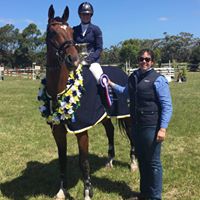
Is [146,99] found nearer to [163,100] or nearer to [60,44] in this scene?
[163,100]

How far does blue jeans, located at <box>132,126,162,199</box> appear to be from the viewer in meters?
4.91

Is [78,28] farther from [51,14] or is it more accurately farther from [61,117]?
[61,117]

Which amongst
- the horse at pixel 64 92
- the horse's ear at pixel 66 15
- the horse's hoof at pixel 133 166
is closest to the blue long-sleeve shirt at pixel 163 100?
the horse at pixel 64 92

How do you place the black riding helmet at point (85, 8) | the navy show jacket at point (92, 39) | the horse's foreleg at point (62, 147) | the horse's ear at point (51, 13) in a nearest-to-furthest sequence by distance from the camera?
the horse's ear at point (51, 13), the horse's foreleg at point (62, 147), the black riding helmet at point (85, 8), the navy show jacket at point (92, 39)

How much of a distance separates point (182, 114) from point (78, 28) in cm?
770

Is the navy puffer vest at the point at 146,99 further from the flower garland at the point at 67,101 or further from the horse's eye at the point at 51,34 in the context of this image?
the horse's eye at the point at 51,34

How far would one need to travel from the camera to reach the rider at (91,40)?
18.6ft

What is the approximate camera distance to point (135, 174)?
6.59m

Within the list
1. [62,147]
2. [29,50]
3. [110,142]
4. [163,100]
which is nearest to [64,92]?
[62,147]

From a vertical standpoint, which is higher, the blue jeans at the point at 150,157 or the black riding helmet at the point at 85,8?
the black riding helmet at the point at 85,8

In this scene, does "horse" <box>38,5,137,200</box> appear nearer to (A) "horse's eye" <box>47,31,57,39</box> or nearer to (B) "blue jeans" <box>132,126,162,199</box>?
(A) "horse's eye" <box>47,31,57,39</box>

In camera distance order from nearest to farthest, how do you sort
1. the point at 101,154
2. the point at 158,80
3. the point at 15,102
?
the point at 158,80 < the point at 101,154 < the point at 15,102

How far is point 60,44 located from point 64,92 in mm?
720

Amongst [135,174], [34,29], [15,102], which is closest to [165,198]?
[135,174]
